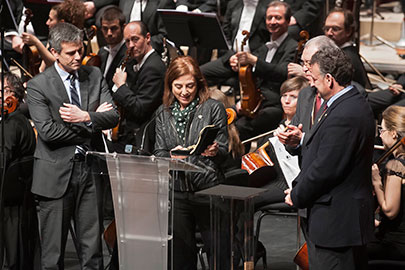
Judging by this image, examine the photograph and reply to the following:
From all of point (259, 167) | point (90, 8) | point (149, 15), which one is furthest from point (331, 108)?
point (90, 8)

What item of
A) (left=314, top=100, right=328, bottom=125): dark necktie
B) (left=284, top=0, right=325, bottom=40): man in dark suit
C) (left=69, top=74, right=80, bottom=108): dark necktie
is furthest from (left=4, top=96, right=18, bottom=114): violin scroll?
(left=284, top=0, right=325, bottom=40): man in dark suit

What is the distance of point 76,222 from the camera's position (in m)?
4.84

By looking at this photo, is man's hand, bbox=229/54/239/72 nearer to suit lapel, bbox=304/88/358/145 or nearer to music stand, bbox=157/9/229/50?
music stand, bbox=157/9/229/50

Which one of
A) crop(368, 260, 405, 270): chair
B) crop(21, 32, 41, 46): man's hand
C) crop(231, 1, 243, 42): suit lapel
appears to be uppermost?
crop(231, 1, 243, 42): suit lapel

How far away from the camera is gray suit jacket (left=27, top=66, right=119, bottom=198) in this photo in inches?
186

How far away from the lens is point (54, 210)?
15.7ft

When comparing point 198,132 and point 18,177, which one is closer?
point 198,132

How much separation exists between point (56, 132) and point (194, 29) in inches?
85.5

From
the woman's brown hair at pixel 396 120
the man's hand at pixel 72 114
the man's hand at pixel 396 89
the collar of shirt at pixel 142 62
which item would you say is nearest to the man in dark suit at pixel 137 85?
the collar of shirt at pixel 142 62

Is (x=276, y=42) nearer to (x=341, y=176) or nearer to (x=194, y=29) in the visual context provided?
(x=194, y=29)

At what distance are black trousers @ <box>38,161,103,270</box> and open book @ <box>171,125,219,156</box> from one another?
0.66m

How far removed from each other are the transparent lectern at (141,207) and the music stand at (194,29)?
2.34 m

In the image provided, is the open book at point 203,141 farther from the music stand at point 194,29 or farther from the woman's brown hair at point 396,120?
the music stand at point 194,29

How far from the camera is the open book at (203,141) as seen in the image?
171 inches
